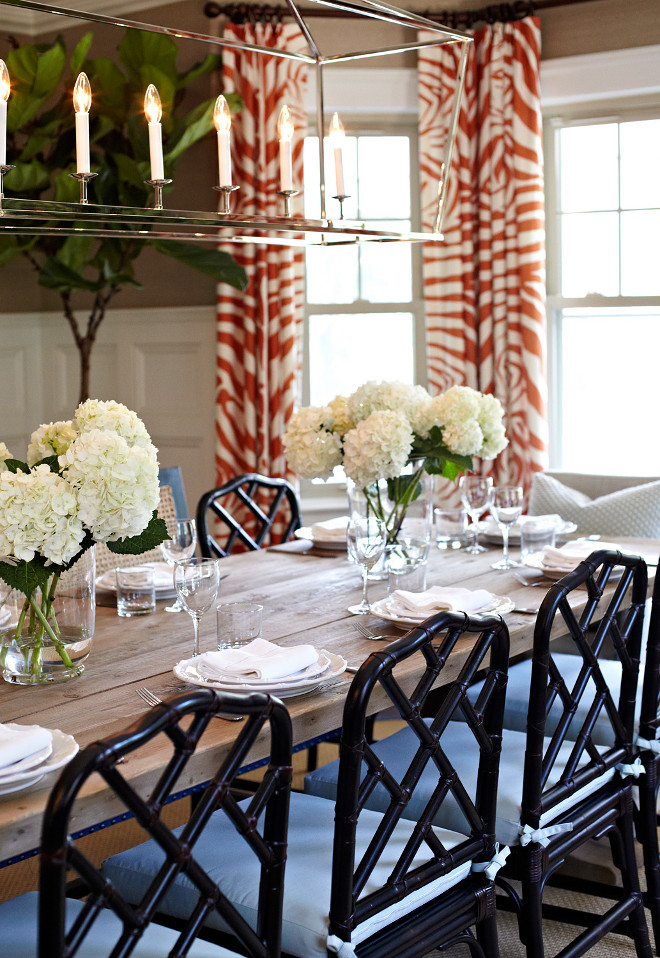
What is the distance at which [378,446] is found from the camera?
2.49 meters

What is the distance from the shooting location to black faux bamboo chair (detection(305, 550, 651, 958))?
1.93m

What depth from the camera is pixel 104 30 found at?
4984 millimetres

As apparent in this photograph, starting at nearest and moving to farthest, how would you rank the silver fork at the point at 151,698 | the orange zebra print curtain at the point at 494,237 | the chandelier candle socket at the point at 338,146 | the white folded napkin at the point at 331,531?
the silver fork at the point at 151,698 → the chandelier candle socket at the point at 338,146 → the white folded napkin at the point at 331,531 → the orange zebra print curtain at the point at 494,237

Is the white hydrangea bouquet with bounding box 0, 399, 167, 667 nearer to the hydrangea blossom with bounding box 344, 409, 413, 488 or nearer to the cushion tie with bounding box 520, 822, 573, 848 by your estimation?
the hydrangea blossom with bounding box 344, 409, 413, 488

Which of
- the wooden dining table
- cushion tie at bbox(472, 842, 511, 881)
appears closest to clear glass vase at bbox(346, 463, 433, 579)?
the wooden dining table

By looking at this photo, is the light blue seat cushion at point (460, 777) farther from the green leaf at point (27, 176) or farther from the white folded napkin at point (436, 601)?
the green leaf at point (27, 176)

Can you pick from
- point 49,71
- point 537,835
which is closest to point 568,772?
point 537,835

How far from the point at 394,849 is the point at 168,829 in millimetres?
672

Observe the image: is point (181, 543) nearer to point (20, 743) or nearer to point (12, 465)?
point (12, 465)

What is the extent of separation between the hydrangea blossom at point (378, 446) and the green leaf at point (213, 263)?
213 cm

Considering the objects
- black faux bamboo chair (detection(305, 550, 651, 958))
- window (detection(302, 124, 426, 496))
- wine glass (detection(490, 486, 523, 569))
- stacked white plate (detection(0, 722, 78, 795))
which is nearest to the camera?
stacked white plate (detection(0, 722, 78, 795))

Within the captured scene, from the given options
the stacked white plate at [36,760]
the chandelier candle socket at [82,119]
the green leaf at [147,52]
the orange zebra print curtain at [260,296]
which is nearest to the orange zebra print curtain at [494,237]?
the orange zebra print curtain at [260,296]

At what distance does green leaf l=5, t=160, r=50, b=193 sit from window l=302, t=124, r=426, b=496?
1.16 m

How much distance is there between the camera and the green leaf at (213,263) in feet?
14.7
